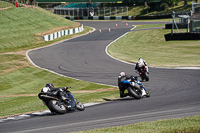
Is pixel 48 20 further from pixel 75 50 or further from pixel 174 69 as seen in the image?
pixel 174 69

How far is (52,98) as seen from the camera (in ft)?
41.8

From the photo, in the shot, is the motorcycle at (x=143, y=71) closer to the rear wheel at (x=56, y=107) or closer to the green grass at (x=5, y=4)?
the rear wheel at (x=56, y=107)

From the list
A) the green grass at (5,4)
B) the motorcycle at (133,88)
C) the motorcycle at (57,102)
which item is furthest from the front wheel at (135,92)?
the green grass at (5,4)

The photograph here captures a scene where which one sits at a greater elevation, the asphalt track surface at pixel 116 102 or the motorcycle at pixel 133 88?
the motorcycle at pixel 133 88

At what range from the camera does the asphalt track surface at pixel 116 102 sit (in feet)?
37.0

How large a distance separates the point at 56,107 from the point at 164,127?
16.2ft

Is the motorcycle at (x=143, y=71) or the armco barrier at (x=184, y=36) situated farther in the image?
the armco barrier at (x=184, y=36)

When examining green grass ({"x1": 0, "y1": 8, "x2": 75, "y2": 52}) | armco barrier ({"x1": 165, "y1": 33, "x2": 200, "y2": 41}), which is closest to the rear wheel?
green grass ({"x1": 0, "y1": 8, "x2": 75, "y2": 52})

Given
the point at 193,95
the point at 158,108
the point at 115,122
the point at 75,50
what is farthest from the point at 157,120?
the point at 75,50

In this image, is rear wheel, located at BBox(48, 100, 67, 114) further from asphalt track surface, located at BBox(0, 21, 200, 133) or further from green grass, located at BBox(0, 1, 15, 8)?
green grass, located at BBox(0, 1, 15, 8)

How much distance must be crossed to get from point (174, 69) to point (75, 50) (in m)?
18.4

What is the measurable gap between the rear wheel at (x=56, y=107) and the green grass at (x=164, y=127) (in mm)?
3187

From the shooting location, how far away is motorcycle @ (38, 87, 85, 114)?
1266 cm

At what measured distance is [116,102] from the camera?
15.1 metres
